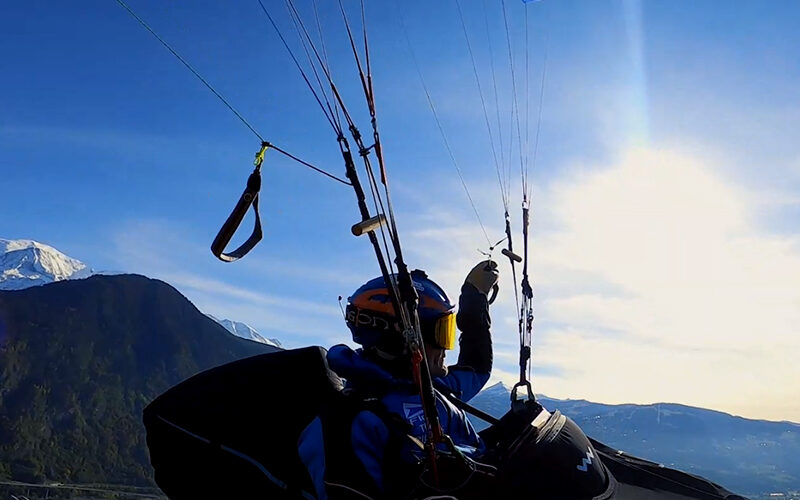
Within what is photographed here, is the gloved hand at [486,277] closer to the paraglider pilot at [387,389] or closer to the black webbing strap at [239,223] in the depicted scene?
the paraglider pilot at [387,389]

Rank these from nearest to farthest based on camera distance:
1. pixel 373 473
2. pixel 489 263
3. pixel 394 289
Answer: pixel 373 473, pixel 394 289, pixel 489 263

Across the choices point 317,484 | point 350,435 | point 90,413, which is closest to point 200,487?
point 317,484

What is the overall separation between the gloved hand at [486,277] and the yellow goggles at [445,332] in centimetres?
127

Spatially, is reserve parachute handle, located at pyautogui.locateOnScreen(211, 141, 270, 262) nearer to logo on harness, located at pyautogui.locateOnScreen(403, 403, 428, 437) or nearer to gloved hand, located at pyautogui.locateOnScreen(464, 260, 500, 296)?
logo on harness, located at pyautogui.locateOnScreen(403, 403, 428, 437)

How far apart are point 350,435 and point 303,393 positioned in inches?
25.8

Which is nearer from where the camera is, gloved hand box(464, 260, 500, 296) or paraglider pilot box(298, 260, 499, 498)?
paraglider pilot box(298, 260, 499, 498)

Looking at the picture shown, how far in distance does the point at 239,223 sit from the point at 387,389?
129cm

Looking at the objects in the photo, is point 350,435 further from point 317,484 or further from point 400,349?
point 400,349

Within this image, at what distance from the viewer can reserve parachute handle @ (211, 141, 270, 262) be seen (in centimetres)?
345

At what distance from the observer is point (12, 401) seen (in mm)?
182625

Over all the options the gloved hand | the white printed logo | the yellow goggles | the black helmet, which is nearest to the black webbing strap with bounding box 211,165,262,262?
the black helmet

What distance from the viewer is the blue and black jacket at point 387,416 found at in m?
3.25

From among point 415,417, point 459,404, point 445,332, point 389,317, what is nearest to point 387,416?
point 415,417

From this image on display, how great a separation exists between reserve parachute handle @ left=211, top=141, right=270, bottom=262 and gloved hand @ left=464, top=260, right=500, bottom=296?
7.48 ft
